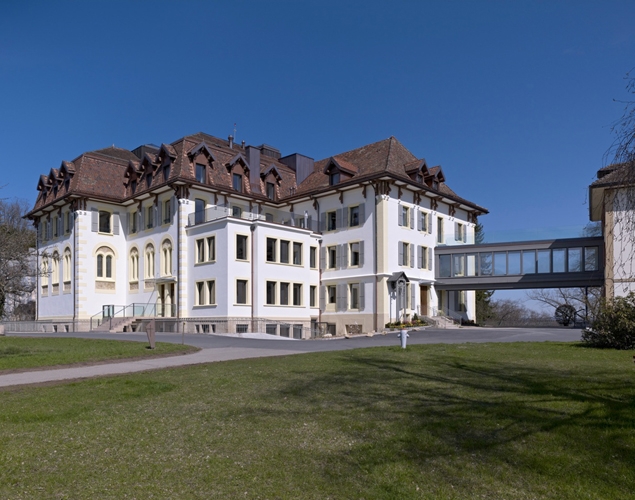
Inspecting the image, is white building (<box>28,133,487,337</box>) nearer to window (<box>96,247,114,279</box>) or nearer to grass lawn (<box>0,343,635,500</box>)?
window (<box>96,247,114,279</box>)

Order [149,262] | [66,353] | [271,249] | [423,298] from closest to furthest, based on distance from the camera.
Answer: [66,353] → [271,249] → [149,262] → [423,298]

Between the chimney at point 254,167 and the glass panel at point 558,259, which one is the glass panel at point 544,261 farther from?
the chimney at point 254,167

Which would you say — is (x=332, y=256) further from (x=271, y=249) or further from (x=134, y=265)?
(x=134, y=265)

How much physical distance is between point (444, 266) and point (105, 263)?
2522 centimetres

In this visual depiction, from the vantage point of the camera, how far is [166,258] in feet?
130

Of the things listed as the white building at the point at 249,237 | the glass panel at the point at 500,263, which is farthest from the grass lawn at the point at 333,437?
the glass panel at the point at 500,263

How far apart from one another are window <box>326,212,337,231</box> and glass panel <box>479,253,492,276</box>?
10672 mm

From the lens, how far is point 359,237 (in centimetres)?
3953

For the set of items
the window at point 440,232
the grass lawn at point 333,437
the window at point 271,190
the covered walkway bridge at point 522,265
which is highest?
the window at point 271,190

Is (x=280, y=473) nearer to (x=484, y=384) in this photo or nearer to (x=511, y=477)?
(x=511, y=477)

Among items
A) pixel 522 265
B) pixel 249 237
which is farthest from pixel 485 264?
pixel 249 237

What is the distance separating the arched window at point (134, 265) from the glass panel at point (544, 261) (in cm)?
2842

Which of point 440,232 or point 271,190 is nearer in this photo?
point 271,190

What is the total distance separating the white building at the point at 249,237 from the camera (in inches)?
1446
